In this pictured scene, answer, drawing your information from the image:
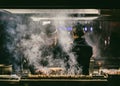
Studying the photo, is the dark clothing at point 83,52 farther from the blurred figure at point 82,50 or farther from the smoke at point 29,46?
the smoke at point 29,46

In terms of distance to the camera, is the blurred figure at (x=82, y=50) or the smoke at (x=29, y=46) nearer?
the blurred figure at (x=82, y=50)

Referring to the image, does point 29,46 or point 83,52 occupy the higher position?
point 29,46

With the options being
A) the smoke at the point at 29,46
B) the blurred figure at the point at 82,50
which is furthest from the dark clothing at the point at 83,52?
the smoke at the point at 29,46

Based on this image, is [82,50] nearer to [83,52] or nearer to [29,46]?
[83,52]

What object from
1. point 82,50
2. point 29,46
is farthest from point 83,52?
point 29,46

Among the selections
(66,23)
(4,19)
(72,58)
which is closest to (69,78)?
(72,58)

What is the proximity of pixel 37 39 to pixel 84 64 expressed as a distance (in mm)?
2676

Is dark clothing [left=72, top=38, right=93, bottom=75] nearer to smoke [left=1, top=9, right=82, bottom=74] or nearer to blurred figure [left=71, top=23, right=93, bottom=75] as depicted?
blurred figure [left=71, top=23, right=93, bottom=75]

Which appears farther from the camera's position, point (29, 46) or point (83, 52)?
point (29, 46)

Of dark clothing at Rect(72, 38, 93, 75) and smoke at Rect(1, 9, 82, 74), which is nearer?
dark clothing at Rect(72, 38, 93, 75)

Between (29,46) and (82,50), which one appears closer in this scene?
Answer: (82,50)

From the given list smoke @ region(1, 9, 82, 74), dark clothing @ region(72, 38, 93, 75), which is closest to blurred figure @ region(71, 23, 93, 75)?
dark clothing @ region(72, 38, 93, 75)

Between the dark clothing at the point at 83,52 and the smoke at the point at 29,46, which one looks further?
the smoke at the point at 29,46
